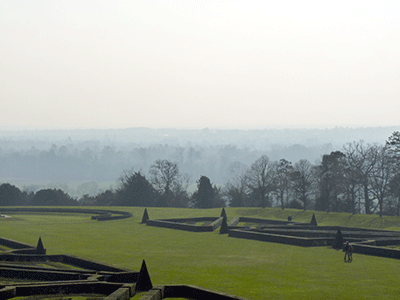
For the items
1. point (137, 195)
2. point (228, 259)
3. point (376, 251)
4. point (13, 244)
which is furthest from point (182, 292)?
point (137, 195)

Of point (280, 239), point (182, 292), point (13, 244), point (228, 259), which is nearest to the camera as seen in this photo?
point (182, 292)

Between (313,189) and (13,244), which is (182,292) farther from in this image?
(313,189)

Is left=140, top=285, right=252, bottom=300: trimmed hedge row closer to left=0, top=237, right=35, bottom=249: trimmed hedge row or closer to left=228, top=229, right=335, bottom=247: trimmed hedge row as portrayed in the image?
left=0, top=237, right=35, bottom=249: trimmed hedge row

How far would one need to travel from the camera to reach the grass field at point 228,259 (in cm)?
2047

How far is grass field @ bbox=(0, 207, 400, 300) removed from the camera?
20.5 meters

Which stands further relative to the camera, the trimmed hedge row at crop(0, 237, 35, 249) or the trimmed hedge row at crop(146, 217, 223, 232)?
the trimmed hedge row at crop(146, 217, 223, 232)

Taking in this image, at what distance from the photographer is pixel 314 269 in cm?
2508

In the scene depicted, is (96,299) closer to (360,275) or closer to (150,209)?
(360,275)

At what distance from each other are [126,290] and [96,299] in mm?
1194

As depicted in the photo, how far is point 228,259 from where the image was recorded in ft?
93.2

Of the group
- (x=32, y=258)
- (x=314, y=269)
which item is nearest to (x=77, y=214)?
(x=32, y=258)

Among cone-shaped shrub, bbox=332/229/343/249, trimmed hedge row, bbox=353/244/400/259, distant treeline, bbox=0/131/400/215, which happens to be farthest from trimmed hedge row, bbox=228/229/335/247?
distant treeline, bbox=0/131/400/215

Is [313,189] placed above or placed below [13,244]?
above

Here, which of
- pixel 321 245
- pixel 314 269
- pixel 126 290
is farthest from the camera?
pixel 321 245
